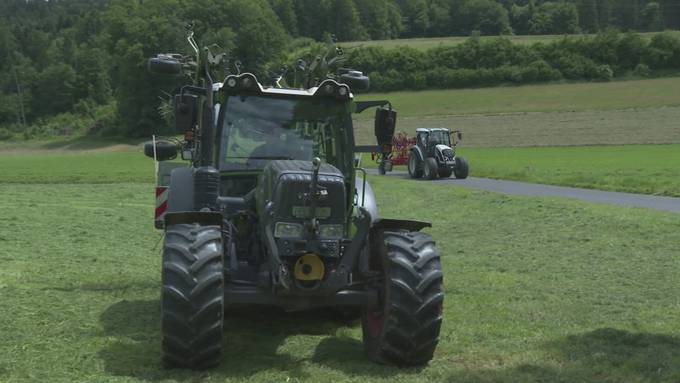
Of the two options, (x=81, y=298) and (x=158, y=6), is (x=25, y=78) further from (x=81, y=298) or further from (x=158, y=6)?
(x=81, y=298)

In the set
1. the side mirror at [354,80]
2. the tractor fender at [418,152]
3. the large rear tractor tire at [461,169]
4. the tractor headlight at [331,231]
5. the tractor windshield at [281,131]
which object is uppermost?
the side mirror at [354,80]

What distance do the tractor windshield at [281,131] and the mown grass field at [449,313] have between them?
61.4 inches

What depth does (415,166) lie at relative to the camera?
3441 cm

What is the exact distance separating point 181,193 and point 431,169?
2523 cm

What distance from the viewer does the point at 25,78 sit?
117938 millimetres

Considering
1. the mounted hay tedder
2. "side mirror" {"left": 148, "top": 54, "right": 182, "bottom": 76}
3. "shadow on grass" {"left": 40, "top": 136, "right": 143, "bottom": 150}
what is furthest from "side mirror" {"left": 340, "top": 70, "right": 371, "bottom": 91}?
"shadow on grass" {"left": 40, "top": 136, "right": 143, "bottom": 150}

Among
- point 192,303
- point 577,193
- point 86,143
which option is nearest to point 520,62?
point 86,143

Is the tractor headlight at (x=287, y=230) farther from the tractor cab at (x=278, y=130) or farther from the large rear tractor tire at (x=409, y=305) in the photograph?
the tractor cab at (x=278, y=130)

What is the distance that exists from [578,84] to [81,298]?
7839cm

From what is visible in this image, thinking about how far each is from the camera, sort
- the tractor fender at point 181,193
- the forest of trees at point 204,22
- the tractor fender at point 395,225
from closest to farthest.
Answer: the tractor fender at point 395,225
the tractor fender at point 181,193
the forest of trees at point 204,22

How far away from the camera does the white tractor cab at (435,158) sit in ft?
109

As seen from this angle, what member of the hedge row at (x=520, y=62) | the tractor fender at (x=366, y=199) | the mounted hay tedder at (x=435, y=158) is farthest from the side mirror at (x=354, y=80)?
the hedge row at (x=520, y=62)

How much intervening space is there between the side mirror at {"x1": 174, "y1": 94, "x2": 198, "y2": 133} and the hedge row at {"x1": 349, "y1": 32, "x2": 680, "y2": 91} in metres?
78.0

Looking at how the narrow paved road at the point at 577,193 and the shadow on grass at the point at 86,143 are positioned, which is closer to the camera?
the narrow paved road at the point at 577,193
